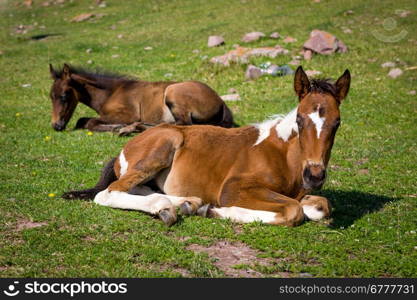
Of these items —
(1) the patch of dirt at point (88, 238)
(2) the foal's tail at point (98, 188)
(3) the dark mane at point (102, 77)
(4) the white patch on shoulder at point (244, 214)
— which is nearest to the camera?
(1) the patch of dirt at point (88, 238)

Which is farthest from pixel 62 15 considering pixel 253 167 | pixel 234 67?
pixel 253 167

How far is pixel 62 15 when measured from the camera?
30.1 metres

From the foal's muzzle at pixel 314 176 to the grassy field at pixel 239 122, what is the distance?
717 mm

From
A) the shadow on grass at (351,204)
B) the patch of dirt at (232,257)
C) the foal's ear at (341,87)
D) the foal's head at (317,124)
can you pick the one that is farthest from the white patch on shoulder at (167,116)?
the patch of dirt at (232,257)

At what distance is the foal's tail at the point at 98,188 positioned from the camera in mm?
7750

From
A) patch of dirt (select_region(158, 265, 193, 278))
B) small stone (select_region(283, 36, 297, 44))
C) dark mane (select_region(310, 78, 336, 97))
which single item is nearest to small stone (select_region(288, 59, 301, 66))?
small stone (select_region(283, 36, 297, 44))

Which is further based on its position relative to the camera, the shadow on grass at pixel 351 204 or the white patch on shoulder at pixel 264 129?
the white patch on shoulder at pixel 264 129

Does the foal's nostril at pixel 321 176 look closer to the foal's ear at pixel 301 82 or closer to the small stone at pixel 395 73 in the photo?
the foal's ear at pixel 301 82

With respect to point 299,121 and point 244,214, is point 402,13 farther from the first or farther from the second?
point 244,214

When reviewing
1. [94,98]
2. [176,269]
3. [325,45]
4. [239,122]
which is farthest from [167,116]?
[176,269]

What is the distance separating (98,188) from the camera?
25.9 ft

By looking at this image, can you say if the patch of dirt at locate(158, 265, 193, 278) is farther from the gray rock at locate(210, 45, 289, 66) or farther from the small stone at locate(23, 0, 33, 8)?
the small stone at locate(23, 0, 33, 8)

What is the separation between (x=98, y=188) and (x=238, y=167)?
2079 mm

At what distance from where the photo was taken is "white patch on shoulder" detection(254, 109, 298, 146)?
7.14 meters
